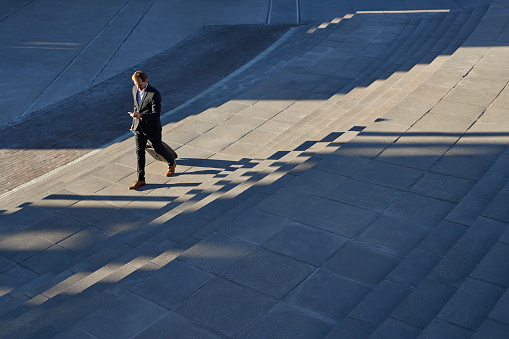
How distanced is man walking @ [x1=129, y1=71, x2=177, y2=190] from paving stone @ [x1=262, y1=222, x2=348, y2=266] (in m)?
3.64

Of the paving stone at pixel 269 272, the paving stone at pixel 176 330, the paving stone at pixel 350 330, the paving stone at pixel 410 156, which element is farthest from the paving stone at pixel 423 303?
the paving stone at pixel 410 156

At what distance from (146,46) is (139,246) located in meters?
13.2

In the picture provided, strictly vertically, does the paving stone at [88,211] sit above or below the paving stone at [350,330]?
below

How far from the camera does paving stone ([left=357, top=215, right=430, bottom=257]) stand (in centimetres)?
574

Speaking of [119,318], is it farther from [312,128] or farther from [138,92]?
[312,128]

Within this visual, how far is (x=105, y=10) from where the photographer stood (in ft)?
74.6

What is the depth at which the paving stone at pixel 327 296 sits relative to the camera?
4.88 m

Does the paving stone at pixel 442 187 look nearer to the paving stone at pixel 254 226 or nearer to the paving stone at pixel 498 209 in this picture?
Result: the paving stone at pixel 498 209

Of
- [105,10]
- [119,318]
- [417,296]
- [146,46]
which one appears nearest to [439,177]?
[417,296]

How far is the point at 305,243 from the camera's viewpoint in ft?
19.2

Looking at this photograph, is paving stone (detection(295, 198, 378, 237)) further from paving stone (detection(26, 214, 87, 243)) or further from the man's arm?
paving stone (detection(26, 214, 87, 243))

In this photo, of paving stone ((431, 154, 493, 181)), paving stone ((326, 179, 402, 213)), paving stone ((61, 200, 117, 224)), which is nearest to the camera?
paving stone ((326, 179, 402, 213))

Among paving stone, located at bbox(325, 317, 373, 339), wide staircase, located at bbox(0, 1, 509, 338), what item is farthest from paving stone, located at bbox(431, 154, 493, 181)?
paving stone, located at bbox(325, 317, 373, 339)

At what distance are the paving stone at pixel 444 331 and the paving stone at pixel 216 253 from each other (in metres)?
1.97
